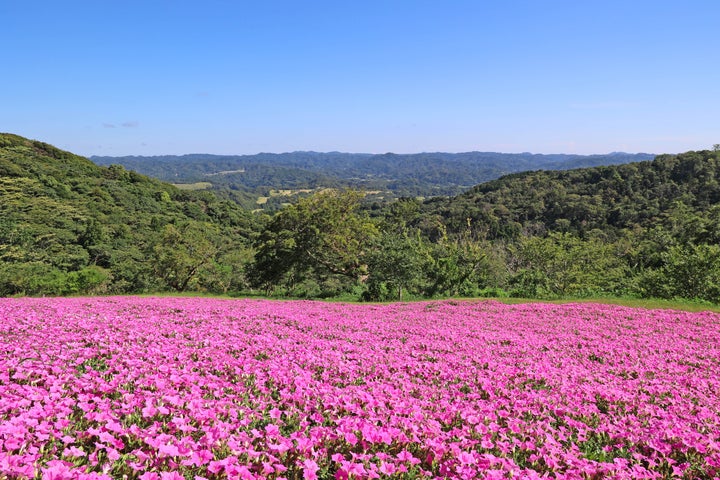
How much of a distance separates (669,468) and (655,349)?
784 centimetres

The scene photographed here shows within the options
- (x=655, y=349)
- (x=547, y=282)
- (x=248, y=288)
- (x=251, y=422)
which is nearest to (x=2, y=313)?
(x=251, y=422)

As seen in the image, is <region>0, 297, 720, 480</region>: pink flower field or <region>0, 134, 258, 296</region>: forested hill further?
<region>0, 134, 258, 296</region>: forested hill

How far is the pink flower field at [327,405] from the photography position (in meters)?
3.30

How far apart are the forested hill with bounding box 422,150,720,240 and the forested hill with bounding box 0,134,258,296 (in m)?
69.0

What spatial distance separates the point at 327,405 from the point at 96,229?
70171 mm

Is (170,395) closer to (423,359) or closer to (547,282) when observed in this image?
(423,359)

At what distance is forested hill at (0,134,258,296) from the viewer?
29.5 metres

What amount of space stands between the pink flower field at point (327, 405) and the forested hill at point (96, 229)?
844 inches

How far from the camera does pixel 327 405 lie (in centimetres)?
474

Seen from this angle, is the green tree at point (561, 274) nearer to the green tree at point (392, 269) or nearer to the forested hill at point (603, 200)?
the green tree at point (392, 269)

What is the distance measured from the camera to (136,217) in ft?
261

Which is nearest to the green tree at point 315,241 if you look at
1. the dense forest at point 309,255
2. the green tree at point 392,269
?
the dense forest at point 309,255

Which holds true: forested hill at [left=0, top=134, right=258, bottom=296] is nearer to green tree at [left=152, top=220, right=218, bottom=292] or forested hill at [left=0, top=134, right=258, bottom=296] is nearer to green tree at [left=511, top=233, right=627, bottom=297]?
green tree at [left=152, top=220, right=218, bottom=292]

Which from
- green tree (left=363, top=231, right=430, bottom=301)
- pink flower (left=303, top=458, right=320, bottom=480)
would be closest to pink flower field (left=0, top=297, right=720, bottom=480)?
pink flower (left=303, top=458, right=320, bottom=480)
